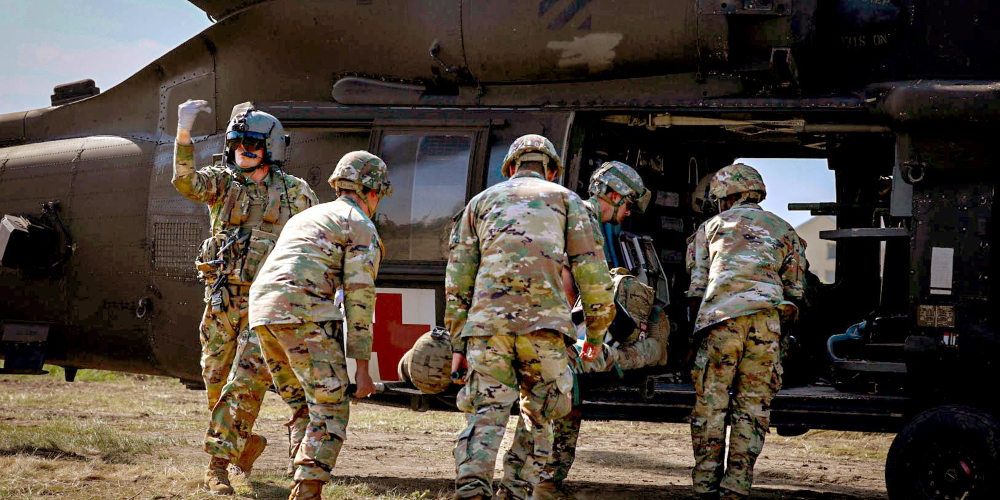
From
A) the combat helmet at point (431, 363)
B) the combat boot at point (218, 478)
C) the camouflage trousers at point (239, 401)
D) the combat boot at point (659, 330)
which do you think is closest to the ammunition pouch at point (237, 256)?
the camouflage trousers at point (239, 401)

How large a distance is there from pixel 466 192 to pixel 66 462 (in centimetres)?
295

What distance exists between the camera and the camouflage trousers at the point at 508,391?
174 inches

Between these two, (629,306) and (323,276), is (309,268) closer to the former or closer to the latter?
(323,276)

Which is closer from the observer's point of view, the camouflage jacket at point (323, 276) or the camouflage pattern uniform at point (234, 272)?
the camouflage jacket at point (323, 276)

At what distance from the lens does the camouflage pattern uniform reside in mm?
5742

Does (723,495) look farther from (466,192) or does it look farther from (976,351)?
(466,192)

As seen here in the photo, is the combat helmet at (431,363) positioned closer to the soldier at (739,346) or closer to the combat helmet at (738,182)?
the soldier at (739,346)

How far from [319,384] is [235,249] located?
1.37 meters

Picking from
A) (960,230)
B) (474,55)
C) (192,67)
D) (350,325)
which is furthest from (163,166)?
(960,230)

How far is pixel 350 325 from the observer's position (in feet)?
16.2

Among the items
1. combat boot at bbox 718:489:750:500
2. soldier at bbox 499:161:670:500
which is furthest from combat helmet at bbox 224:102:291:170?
combat boot at bbox 718:489:750:500

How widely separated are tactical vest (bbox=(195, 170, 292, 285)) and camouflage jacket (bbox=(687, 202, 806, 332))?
2.36 metres

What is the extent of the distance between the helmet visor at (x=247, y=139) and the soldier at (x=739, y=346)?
259cm

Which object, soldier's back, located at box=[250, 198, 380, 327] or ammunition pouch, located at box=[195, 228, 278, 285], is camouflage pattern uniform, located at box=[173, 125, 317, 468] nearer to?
ammunition pouch, located at box=[195, 228, 278, 285]
